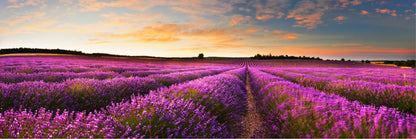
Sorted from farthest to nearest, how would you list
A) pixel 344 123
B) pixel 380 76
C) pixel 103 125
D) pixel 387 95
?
pixel 380 76 → pixel 387 95 → pixel 344 123 → pixel 103 125

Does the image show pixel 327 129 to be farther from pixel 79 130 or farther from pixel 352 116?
pixel 79 130

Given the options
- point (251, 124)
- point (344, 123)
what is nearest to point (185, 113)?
point (344, 123)

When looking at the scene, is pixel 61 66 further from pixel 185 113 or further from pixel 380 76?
pixel 380 76

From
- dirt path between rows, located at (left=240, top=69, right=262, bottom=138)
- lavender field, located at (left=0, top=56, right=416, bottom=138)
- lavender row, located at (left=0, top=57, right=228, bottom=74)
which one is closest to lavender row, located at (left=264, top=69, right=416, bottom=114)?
lavender field, located at (left=0, top=56, right=416, bottom=138)

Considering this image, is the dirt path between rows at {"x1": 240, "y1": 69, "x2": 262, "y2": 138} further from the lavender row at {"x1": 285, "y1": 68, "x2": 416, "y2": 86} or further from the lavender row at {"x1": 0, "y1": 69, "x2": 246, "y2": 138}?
the lavender row at {"x1": 285, "y1": 68, "x2": 416, "y2": 86}

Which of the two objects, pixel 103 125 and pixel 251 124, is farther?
pixel 251 124

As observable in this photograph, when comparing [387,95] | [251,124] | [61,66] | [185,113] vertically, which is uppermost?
[61,66]

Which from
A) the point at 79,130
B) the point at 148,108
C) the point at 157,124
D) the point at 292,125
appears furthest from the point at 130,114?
the point at 292,125

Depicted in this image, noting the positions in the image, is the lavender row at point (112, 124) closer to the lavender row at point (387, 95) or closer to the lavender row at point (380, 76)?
the lavender row at point (387, 95)

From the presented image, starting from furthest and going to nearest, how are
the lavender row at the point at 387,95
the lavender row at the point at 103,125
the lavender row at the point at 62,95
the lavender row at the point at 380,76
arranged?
the lavender row at the point at 380,76, the lavender row at the point at 387,95, the lavender row at the point at 62,95, the lavender row at the point at 103,125

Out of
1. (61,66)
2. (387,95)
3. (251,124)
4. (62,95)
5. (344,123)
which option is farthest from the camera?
(61,66)

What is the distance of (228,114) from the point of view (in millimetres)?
2961

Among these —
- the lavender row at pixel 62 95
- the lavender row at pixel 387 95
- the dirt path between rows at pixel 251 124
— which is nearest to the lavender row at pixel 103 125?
the dirt path between rows at pixel 251 124

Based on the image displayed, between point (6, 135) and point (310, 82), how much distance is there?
8.62 meters
